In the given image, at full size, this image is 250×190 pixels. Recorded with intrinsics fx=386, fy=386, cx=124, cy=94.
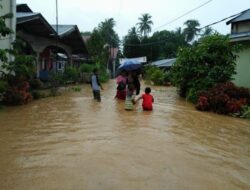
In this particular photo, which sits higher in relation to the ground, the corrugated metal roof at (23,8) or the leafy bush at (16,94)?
the corrugated metal roof at (23,8)

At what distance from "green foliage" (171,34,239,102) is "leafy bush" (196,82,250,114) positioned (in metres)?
1.62

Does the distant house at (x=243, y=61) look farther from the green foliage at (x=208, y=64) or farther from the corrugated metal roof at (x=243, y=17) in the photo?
the corrugated metal roof at (x=243, y=17)

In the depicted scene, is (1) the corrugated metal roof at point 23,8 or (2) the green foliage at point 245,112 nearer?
(2) the green foliage at point 245,112

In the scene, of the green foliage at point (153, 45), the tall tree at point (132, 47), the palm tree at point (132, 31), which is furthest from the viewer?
the palm tree at point (132, 31)

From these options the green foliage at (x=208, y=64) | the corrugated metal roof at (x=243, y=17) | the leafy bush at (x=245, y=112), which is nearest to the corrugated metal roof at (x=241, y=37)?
the green foliage at (x=208, y=64)

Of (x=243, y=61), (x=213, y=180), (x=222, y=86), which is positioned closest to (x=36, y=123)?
(x=213, y=180)

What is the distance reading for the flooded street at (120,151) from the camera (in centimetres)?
551

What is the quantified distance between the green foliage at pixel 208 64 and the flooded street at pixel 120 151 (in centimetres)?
481

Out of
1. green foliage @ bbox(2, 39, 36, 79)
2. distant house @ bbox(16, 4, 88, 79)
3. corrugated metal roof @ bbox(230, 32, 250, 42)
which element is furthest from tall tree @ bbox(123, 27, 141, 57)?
green foliage @ bbox(2, 39, 36, 79)

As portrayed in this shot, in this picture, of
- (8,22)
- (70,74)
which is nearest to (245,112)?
(8,22)

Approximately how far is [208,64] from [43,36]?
33.6 ft

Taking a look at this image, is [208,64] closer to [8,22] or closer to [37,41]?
[8,22]

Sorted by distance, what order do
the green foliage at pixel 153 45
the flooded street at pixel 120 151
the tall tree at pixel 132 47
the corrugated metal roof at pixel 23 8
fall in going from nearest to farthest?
1. the flooded street at pixel 120 151
2. the corrugated metal roof at pixel 23 8
3. the tall tree at pixel 132 47
4. the green foliage at pixel 153 45

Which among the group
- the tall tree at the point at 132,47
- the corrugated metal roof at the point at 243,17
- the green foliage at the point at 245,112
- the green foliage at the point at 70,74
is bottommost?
the green foliage at the point at 245,112
